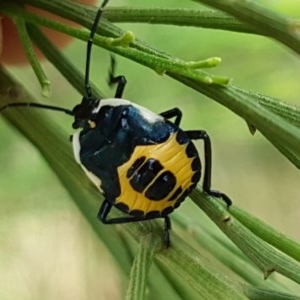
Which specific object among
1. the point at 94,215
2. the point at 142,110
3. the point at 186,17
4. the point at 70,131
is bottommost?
the point at 70,131

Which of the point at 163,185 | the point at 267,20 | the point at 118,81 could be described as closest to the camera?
the point at 267,20

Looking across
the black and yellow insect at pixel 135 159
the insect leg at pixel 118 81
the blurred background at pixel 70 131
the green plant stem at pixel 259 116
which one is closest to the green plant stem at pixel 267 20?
the green plant stem at pixel 259 116

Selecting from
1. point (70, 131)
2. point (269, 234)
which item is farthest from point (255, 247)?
point (70, 131)

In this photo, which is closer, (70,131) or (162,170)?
(162,170)

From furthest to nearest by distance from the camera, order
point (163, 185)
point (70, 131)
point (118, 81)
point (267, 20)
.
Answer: point (70, 131), point (118, 81), point (163, 185), point (267, 20)

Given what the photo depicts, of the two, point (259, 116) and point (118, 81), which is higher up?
point (259, 116)

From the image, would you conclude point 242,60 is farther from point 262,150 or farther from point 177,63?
point 177,63

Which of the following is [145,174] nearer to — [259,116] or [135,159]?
[135,159]
